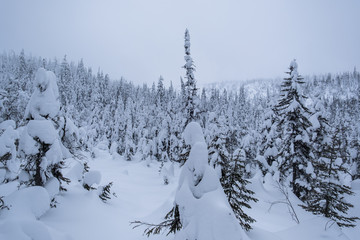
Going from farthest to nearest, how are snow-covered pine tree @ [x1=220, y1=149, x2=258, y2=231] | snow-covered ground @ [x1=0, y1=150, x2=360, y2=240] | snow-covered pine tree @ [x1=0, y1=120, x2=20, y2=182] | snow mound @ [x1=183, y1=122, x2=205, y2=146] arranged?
1. snow-covered pine tree @ [x1=0, y1=120, x2=20, y2=182]
2. snow-covered pine tree @ [x1=220, y1=149, x2=258, y2=231]
3. snow-covered ground @ [x1=0, y1=150, x2=360, y2=240]
4. snow mound @ [x1=183, y1=122, x2=205, y2=146]

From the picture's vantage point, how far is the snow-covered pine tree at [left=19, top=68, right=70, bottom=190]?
260 inches

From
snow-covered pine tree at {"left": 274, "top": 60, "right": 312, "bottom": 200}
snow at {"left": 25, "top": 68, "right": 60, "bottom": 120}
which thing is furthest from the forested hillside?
snow at {"left": 25, "top": 68, "right": 60, "bottom": 120}

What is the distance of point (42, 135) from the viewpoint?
6.65 meters

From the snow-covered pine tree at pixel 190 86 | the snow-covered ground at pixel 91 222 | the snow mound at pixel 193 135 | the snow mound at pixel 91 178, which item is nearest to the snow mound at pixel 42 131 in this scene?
the snow-covered ground at pixel 91 222

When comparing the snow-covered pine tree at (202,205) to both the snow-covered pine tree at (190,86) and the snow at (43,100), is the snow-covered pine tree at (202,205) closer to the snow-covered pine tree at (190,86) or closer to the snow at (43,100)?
the snow at (43,100)

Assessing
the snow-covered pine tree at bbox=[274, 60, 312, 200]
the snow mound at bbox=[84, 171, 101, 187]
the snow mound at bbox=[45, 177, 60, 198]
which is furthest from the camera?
the snow-covered pine tree at bbox=[274, 60, 312, 200]

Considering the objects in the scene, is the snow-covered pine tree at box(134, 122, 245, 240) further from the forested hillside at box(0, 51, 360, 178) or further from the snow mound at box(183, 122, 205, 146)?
the forested hillside at box(0, 51, 360, 178)

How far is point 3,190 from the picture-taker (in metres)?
8.34

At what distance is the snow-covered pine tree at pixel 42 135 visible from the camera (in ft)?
21.7

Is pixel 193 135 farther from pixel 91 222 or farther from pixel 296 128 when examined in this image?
pixel 296 128

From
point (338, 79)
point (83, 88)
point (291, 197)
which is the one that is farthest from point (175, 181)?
point (338, 79)

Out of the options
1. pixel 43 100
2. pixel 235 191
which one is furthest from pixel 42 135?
Result: pixel 235 191

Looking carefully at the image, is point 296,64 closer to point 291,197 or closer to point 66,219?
point 291,197


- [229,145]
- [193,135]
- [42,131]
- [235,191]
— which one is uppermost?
[193,135]
